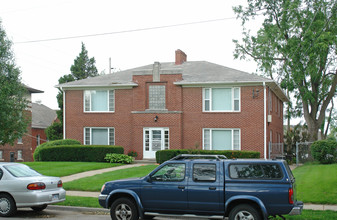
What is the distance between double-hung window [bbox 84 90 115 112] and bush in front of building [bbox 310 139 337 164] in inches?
544

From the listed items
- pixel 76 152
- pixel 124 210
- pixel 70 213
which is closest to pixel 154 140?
pixel 76 152

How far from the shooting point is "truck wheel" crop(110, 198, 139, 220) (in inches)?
415

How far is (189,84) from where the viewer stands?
29.0 meters

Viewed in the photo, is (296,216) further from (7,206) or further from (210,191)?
(7,206)

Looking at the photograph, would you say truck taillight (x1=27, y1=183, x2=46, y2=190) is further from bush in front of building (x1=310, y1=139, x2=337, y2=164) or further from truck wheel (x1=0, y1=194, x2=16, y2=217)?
bush in front of building (x1=310, y1=139, x2=337, y2=164)

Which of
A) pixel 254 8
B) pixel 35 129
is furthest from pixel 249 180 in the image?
pixel 35 129

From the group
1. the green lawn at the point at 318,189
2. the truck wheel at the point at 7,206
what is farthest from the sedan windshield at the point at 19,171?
the green lawn at the point at 318,189

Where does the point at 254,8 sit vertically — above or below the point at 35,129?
above

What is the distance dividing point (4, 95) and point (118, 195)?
34.8 ft

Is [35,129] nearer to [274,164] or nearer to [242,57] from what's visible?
[242,57]

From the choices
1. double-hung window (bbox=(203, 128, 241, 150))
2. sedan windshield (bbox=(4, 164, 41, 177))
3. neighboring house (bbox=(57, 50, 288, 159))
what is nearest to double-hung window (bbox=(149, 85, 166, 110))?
neighboring house (bbox=(57, 50, 288, 159))

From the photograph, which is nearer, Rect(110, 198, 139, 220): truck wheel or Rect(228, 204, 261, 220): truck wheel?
Rect(228, 204, 261, 220): truck wheel

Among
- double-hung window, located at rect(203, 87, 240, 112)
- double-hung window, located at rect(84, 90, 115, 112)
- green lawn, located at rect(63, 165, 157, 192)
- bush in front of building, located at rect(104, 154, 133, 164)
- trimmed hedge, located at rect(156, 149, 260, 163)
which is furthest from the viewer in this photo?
double-hung window, located at rect(84, 90, 115, 112)

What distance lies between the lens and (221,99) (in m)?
28.9
